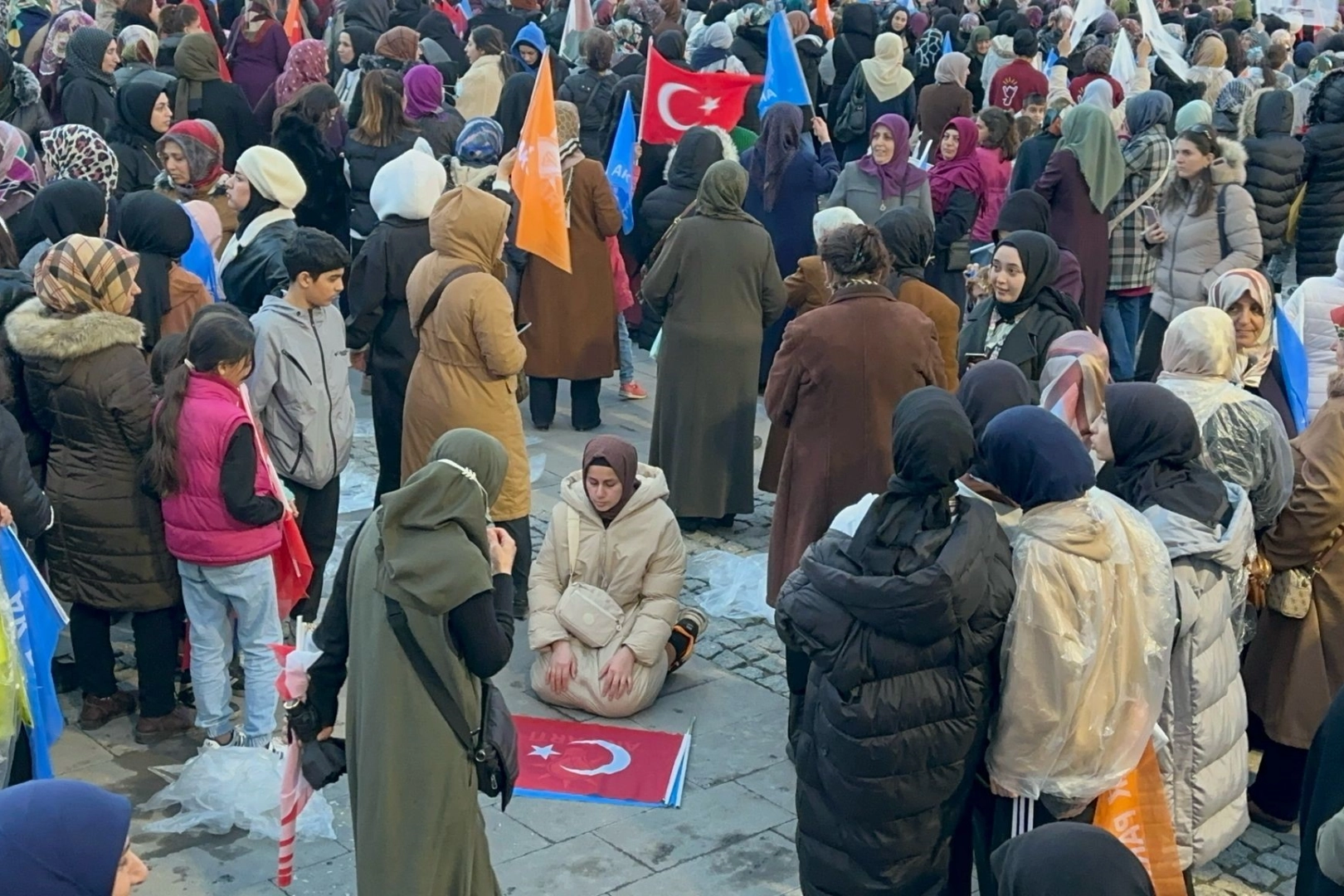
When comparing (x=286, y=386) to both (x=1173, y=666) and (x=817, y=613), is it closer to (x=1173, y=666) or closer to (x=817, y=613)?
(x=817, y=613)

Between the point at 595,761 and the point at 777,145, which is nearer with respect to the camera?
the point at 595,761

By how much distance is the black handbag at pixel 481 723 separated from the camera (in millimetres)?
4445

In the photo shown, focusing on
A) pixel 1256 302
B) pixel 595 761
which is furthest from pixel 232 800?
pixel 1256 302

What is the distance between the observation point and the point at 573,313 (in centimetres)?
1016

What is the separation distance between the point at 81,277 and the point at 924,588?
10.9 feet

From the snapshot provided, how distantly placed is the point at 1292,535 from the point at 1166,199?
4410 mm

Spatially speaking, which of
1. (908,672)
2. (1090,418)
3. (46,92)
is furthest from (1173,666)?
(46,92)

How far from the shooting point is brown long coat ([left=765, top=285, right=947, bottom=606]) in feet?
22.6

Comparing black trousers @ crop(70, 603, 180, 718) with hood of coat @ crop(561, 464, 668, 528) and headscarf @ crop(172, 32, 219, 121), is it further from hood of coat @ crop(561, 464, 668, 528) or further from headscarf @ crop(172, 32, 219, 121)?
headscarf @ crop(172, 32, 219, 121)

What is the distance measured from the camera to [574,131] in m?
9.52

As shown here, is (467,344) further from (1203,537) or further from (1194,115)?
(1194,115)

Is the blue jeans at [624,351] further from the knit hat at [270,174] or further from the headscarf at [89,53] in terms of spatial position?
the headscarf at [89,53]

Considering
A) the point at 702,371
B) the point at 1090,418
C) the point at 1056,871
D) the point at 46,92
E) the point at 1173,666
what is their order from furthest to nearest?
the point at 46,92
the point at 702,371
the point at 1090,418
the point at 1173,666
the point at 1056,871

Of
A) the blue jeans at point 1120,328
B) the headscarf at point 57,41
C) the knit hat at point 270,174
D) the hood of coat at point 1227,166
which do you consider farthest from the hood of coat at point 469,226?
the headscarf at point 57,41
